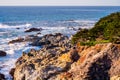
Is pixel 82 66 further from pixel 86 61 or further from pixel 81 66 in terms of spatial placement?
pixel 86 61

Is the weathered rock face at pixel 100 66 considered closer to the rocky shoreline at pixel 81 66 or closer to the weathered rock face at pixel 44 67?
the rocky shoreline at pixel 81 66

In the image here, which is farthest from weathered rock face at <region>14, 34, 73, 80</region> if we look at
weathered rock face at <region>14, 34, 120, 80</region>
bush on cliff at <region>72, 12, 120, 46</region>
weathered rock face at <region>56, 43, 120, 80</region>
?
bush on cliff at <region>72, 12, 120, 46</region>

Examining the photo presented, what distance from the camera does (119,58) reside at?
1725 centimetres

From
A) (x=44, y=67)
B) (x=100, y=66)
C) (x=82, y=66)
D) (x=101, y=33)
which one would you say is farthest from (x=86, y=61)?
(x=101, y=33)

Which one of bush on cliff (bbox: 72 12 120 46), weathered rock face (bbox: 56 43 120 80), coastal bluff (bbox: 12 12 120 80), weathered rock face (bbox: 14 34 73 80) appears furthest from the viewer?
bush on cliff (bbox: 72 12 120 46)

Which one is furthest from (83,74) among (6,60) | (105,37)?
(6,60)

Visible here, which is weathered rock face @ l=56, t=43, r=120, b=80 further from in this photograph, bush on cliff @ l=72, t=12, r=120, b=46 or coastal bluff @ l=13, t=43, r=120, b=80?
bush on cliff @ l=72, t=12, r=120, b=46

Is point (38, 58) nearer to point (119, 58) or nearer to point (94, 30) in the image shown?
point (94, 30)

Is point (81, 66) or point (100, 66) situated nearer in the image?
point (100, 66)

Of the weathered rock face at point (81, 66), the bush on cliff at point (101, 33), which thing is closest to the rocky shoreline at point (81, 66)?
the weathered rock face at point (81, 66)

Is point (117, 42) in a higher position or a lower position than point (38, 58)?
higher

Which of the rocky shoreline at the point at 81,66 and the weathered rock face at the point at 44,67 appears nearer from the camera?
the rocky shoreline at the point at 81,66

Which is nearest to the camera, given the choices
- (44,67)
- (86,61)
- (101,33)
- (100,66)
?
(100,66)

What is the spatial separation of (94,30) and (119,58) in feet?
22.2
